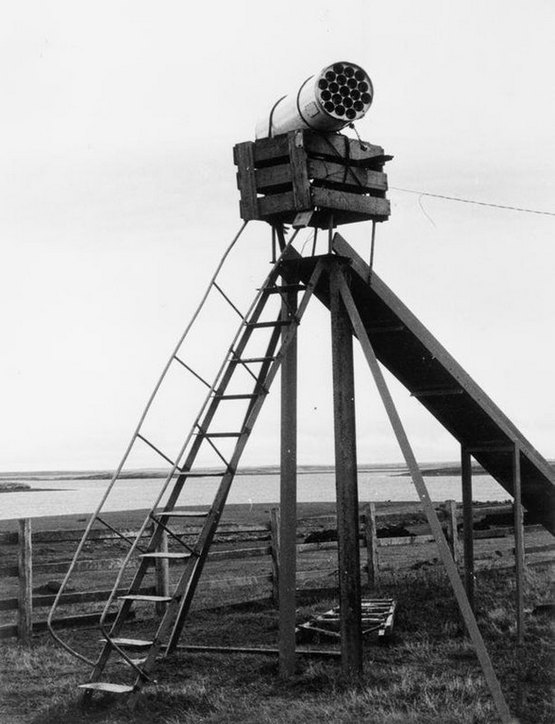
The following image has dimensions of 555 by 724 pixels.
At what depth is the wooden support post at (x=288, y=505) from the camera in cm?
883

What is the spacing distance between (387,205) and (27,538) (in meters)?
6.19

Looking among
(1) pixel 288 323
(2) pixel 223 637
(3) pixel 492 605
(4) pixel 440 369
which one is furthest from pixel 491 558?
(1) pixel 288 323

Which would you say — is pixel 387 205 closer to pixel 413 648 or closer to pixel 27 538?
pixel 413 648

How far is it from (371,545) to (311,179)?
8360 millimetres

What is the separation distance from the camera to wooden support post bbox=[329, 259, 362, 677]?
27.4 feet

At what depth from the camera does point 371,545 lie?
15.0m

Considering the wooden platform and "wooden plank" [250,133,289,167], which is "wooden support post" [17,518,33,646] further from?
"wooden plank" [250,133,289,167]

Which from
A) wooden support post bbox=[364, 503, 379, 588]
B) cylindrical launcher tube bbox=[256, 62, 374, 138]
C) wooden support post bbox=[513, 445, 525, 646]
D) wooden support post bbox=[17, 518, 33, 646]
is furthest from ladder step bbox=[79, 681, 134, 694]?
wooden support post bbox=[364, 503, 379, 588]

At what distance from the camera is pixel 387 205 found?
929 cm

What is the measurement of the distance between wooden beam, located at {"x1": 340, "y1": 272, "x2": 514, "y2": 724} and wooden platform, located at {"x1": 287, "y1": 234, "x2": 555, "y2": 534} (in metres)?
0.51

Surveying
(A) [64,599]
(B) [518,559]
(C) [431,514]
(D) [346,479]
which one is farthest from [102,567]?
(C) [431,514]

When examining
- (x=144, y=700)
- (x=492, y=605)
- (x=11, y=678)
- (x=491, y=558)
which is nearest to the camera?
(x=144, y=700)

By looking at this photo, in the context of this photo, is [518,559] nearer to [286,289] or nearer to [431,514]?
[431,514]

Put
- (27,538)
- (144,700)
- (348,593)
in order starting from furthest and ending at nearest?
1. (27,538)
2. (348,593)
3. (144,700)
